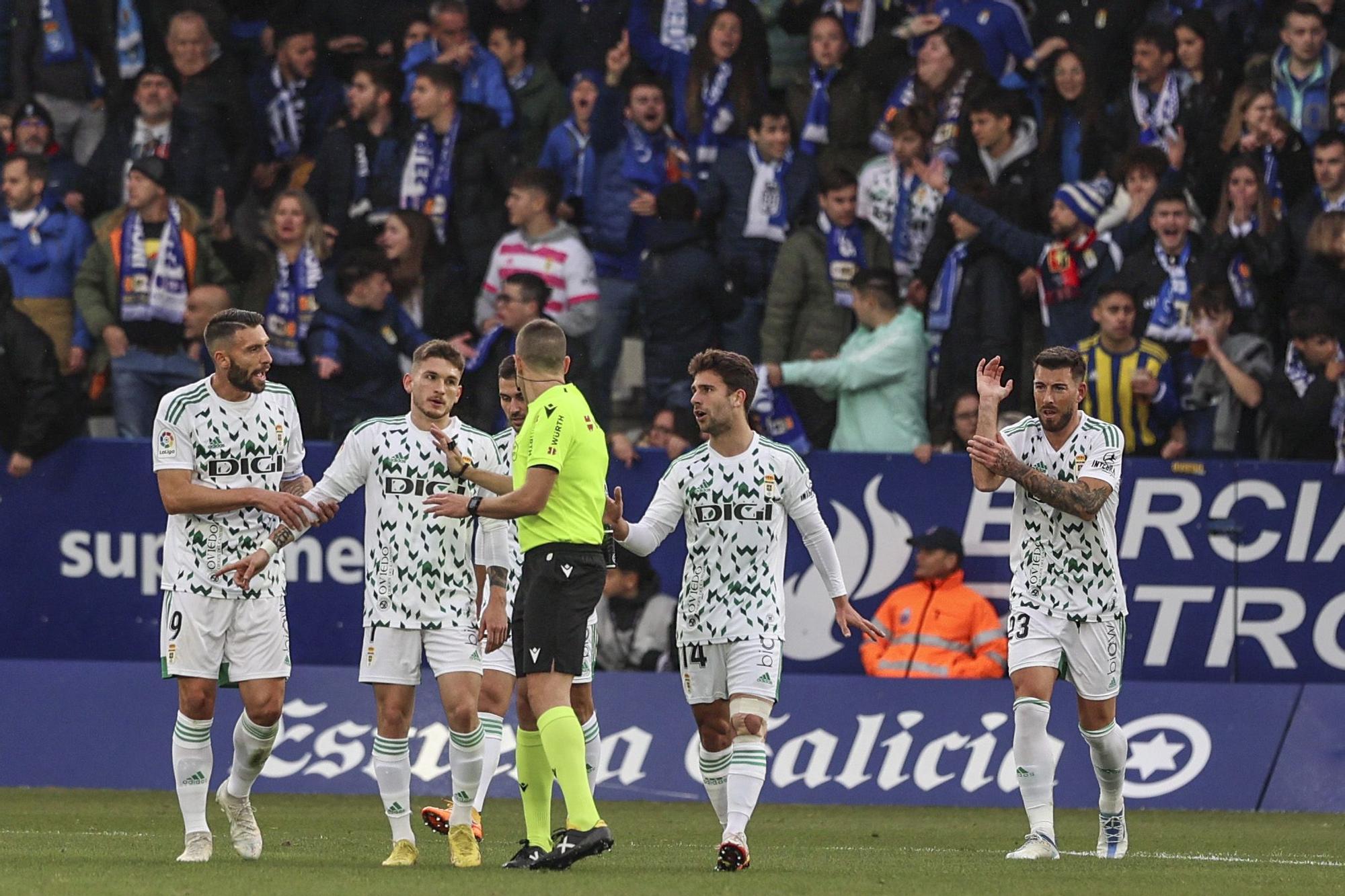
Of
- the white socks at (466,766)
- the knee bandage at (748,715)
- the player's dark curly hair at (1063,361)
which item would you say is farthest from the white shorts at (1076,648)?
the white socks at (466,766)

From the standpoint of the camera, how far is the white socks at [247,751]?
1006 centimetres

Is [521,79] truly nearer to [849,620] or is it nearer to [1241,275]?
[1241,275]

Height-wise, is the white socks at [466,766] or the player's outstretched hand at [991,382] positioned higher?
the player's outstretched hand at [991,382]

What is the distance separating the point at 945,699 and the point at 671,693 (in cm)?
187

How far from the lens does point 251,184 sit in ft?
60.5

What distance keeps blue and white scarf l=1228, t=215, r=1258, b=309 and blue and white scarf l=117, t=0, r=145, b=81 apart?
9479 millimetres

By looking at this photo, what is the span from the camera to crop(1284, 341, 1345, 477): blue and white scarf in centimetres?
1514

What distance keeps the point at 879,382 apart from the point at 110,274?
597 cm

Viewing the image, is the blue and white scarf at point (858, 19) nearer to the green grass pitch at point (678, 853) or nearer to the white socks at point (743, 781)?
the green grass pitch at point (678, 853)

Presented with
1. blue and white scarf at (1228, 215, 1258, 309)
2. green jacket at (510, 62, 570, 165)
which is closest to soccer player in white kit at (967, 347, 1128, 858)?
blue and white scarf at (1228, 215, 1258, 309)

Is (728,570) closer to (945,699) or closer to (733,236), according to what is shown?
(945,699)

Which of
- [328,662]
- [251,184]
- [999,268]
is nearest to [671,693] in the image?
[328,662]

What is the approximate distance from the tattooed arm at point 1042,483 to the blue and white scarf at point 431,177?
7.78 meters

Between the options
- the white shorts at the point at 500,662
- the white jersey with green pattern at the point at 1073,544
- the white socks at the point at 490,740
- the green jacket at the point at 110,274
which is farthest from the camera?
the green jacket at the point at 110,274
